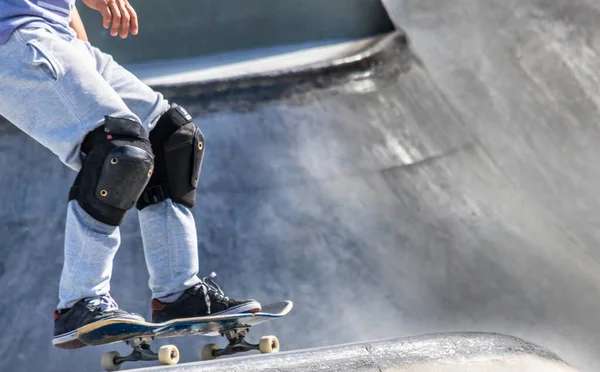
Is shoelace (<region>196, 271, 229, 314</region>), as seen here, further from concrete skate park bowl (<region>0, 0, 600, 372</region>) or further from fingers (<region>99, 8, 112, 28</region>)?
fingers (<region>99, 8, 112, 28</region>)

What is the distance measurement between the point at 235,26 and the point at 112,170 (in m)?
4.38

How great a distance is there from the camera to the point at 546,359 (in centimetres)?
313

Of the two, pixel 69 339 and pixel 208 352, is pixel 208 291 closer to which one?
pixel 208 352

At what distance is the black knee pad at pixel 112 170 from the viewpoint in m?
3.33

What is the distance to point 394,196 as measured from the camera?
5.28 m

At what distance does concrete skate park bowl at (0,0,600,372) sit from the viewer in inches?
177

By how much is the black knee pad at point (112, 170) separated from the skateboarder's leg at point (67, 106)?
39 millimetres

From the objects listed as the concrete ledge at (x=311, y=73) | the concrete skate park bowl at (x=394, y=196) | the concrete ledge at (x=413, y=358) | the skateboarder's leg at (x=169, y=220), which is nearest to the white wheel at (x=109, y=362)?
the skateboarder's leg at (x=169, y=220)

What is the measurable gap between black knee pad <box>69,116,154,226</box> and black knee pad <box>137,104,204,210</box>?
0.29 meters

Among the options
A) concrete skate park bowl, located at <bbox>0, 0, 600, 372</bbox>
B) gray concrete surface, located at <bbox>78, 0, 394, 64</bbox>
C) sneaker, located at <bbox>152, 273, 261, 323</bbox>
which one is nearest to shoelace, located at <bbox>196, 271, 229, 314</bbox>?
sneaker, located at <bbox>152, 273, 261, 323</bbox>

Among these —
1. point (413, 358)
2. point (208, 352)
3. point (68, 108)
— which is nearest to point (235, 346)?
point (208, 352)

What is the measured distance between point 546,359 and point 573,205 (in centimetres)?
224

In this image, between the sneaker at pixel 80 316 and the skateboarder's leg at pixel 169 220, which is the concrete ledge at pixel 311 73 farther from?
the sneaker at pixel 80 316

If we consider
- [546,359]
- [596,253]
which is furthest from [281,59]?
[546,359]
